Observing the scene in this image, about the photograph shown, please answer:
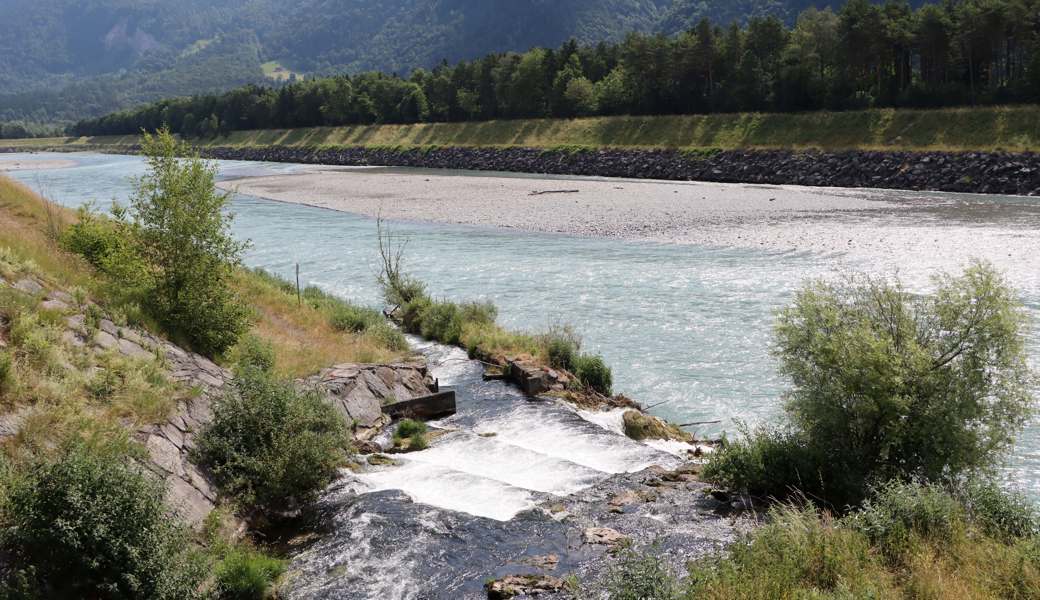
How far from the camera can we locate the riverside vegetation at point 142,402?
30.9 ft

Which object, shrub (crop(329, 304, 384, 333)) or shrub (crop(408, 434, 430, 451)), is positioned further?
shrub (crop(329, 304, 384, 333))

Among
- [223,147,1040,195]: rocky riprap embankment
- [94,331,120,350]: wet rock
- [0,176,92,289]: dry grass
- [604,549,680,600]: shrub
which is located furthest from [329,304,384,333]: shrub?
[223,147,1040,195]: rocky riprap embankment

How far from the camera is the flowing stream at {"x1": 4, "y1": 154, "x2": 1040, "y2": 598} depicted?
41.5 feet

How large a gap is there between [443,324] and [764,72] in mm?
71120

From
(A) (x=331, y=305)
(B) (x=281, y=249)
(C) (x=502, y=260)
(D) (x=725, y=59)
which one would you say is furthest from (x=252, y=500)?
(D) (x=725, y=59)

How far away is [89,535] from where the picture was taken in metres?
9.36

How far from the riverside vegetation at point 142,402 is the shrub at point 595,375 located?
18.6 feet

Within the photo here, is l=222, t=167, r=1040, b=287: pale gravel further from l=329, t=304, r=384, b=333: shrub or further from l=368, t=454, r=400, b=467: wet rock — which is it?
l=368, t=454, r=400, b=467: wet rock

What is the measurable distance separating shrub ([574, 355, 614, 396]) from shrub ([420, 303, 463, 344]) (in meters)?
6.24

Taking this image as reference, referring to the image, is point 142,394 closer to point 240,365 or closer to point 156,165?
point 240,365

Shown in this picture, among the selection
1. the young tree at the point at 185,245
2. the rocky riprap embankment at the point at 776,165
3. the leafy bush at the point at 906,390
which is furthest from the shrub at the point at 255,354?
the rocky riprap embankment at the point at 776,165

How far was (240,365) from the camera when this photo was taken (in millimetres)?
17719

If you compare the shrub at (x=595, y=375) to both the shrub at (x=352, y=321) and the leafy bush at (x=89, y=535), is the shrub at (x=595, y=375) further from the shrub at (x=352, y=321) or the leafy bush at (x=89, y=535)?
the leafy bush at (x=89, y=535)

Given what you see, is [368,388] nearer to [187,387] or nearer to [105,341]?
[187,387]
